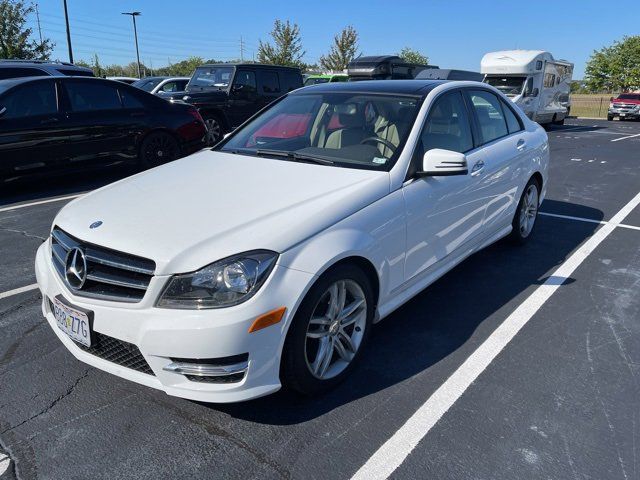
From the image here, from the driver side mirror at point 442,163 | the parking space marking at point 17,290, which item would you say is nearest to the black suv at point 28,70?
the parking space marking at point 17,290

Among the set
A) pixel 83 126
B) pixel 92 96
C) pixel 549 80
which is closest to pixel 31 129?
pixel 83 126

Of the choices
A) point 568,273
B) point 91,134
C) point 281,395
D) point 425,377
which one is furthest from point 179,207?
point 91,134

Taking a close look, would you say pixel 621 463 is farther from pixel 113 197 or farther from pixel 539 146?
pixel 539 146

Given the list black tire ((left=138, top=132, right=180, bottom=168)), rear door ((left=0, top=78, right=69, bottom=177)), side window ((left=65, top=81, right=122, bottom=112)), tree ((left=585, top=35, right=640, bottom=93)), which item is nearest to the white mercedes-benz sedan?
rear door ((left=0, top=78, right=69, bottom=177))

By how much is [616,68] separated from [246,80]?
207ft

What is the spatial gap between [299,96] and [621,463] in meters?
3.27

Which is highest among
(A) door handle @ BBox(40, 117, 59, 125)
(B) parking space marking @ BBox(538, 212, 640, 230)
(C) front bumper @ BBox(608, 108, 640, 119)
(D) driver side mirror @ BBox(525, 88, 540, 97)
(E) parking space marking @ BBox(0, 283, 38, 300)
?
(D) driver side mirror @ BBox(525, 88, 540, 97)

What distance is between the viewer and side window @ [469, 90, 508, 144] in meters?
4.35

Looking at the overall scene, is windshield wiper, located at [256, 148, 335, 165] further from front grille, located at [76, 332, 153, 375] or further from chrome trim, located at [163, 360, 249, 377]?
front grille, located at [76, 332, 153, 375]

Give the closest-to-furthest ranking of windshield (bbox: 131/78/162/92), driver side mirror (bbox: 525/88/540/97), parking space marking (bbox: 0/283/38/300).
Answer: parking space marking (bbox: 0/283/38/300) < windshield (bbox: 131/78/162/92) < driver side mirror (bbox: 525/88/540/97)

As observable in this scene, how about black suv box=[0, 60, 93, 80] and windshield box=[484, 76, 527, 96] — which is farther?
windshield box=[484, 76, 527, 96]

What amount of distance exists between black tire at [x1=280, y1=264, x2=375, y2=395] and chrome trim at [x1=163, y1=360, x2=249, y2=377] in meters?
0.25

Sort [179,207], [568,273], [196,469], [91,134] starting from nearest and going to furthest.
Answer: [196,469]
[179,207]
[568,273]
[91,134]

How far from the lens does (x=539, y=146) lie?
5.28 m
